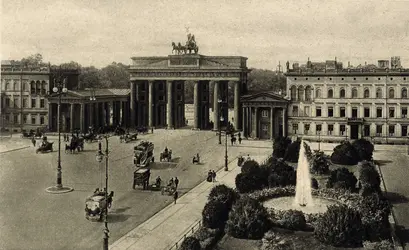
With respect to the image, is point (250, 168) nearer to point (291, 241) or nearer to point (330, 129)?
point (291, 241)

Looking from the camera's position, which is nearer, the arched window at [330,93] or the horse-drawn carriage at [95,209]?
the horse-drawn carriage at [95,209]

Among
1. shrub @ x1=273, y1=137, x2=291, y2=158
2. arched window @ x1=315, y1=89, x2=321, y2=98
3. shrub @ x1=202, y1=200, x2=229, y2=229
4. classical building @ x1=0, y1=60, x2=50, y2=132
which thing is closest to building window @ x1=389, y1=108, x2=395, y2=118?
arched window @ x1=315, y1=89, x2=321, y2=98

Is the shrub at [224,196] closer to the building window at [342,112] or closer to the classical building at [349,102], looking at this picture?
the classical building at [349,102]

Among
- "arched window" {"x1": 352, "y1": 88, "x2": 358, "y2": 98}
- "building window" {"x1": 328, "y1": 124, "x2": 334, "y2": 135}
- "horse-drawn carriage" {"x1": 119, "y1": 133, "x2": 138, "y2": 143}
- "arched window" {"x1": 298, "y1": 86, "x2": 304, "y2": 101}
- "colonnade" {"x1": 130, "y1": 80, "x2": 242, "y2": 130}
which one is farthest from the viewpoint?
"colonnade" {"x1": 130, "y1": 80, "x2": 242, "y2": 130}

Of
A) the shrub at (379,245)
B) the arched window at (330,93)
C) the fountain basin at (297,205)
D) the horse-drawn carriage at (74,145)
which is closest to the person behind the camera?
the shrub at (379,245)

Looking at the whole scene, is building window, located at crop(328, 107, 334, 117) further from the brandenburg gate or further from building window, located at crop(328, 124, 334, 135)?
the brandenburg gate

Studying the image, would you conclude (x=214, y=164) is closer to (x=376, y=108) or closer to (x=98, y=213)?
(x=98, y=213)

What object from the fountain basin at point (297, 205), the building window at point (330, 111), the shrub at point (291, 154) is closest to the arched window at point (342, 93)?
the building window at point (330, 111)

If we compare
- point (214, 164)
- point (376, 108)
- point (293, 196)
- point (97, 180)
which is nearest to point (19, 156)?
point (97, 180)
